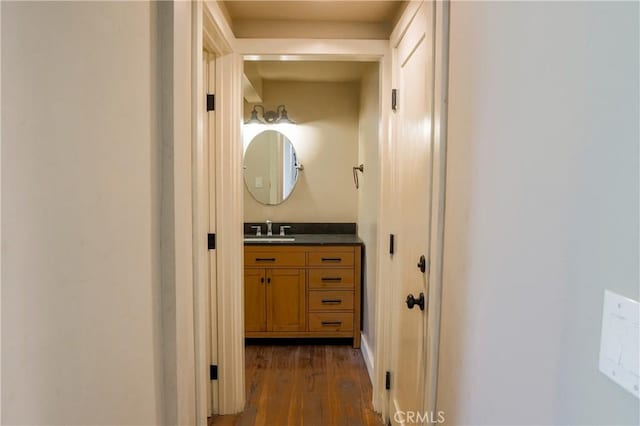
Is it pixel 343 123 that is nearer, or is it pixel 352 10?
pixel 352 10

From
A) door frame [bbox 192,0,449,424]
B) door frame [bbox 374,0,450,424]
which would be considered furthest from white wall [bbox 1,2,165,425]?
door frame [bbox 192,0,449,424]

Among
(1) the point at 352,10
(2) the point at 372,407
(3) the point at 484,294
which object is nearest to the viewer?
(3) the point at 484,294

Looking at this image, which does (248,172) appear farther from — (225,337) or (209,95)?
(225,337)

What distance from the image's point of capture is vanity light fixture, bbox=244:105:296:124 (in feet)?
11.6

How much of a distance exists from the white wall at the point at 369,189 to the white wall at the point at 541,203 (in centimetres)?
140

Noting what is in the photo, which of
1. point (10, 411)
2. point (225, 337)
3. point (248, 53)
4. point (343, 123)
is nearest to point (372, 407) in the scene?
point (225, 337)

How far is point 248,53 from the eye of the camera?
203cm

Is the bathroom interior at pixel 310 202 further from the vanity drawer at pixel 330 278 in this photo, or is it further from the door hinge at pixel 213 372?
the door hinge at pixel 213 372

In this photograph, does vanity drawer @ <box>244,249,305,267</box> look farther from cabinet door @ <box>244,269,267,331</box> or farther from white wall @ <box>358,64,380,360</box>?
white wall @ <box>358,64,380,360</box>

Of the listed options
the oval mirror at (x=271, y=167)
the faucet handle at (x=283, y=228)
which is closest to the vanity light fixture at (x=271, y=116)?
the oval mirror at (x=271, y=167)

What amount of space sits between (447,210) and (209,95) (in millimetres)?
1428

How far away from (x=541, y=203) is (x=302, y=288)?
8.27 feet

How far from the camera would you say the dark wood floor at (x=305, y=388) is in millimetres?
2125

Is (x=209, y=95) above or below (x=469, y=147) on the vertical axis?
above
